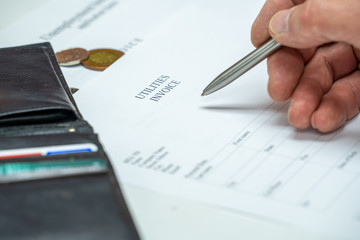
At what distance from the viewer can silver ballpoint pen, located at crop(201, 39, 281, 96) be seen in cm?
88

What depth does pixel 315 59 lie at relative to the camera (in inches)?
36.9

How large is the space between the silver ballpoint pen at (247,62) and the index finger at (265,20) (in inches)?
1.7

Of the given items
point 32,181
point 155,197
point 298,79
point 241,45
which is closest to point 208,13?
point 241,45

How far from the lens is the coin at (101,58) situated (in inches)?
42.6

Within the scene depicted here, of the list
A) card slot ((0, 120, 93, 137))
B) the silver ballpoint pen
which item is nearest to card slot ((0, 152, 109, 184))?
card slot ((0, 120, 93, 137))

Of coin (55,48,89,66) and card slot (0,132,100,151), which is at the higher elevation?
card slot (0,132,100,151)

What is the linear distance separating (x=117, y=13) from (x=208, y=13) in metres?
0.22

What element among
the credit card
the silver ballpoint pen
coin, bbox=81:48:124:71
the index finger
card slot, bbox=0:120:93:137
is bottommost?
coin, bbox=81:48:124:71

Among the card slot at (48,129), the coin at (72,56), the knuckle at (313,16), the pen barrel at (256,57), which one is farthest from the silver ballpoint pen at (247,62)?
the coin at (72,56)

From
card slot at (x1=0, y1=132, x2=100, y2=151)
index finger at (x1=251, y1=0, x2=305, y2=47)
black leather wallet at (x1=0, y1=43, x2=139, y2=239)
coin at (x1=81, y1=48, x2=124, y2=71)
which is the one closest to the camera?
black leather wallet at (x1=0, y1=43, x2=139, y2=239)

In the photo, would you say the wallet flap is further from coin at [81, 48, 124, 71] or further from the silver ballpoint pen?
the silver ballpoint pen

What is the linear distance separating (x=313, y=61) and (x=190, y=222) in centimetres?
38

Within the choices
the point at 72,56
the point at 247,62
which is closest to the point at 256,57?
the point at 247,62

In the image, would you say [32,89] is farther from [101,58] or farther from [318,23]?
[318,23]
